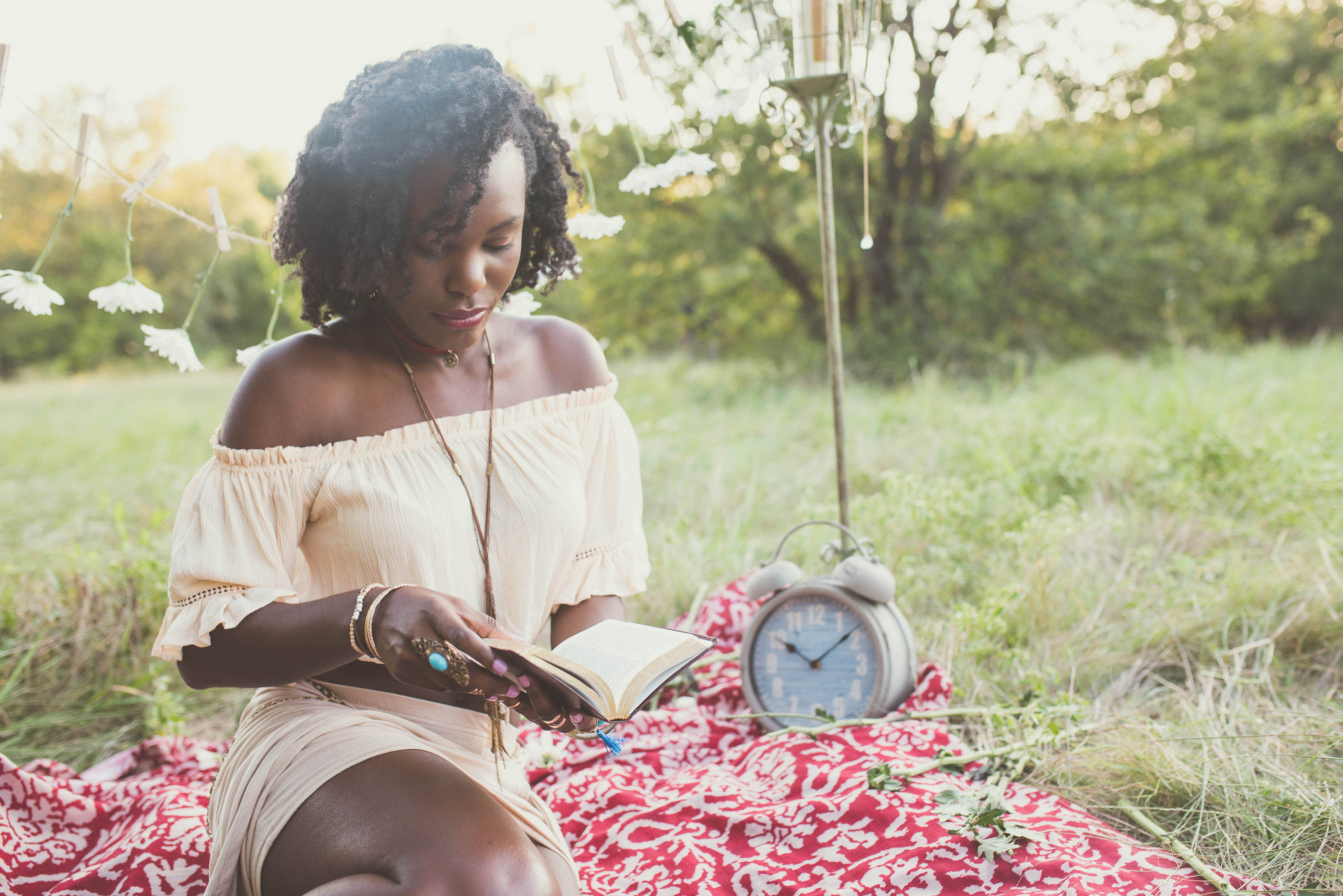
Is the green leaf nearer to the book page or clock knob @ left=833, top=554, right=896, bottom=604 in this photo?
clock knob @ left=833, top=554, right=896, bottom=604

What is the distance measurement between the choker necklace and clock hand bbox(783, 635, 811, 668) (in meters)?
1.26

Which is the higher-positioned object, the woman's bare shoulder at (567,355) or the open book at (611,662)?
the woman's bare shoulder at (567,355)

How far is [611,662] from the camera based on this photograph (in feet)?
4.83

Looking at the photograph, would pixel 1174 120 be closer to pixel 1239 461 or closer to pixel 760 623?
pixel 1239 461

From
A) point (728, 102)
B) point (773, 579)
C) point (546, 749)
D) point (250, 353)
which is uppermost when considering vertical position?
point (728, 102)

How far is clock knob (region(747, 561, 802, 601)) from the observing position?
2.53 m

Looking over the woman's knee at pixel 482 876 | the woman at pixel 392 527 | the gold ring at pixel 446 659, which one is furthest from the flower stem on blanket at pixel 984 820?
the gold ring at pixel 446 659

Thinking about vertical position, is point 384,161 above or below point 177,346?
above

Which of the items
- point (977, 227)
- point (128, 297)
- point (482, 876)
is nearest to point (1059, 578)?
point (482, 876)

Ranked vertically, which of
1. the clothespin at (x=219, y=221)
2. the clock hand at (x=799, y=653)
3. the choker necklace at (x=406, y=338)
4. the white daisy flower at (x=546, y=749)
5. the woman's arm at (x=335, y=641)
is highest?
the clothespin at (x=219, y=221)

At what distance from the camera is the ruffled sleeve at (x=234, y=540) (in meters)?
1.54

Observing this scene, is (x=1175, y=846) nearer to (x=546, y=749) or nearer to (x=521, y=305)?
(x=546, y=749)

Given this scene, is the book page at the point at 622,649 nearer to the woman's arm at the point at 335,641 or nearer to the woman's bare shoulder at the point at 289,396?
the woman's arm at the point at 335,641

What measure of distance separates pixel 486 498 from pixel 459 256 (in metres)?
0.46
